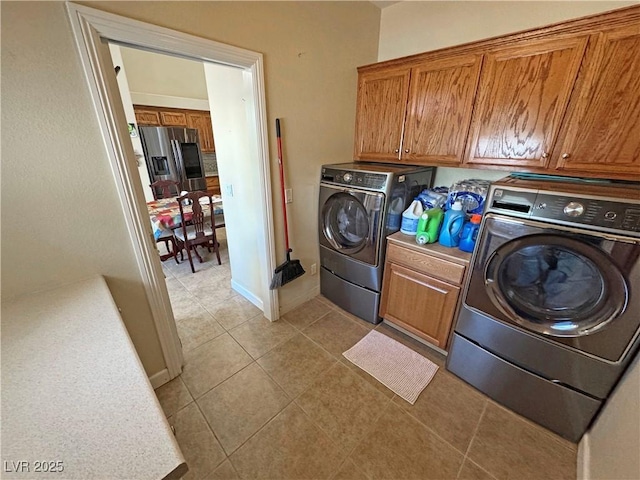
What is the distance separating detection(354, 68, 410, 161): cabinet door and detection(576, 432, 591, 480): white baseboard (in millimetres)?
2066

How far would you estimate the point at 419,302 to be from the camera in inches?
74.1

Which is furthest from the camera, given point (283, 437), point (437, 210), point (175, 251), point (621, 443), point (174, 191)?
point (174, 191)

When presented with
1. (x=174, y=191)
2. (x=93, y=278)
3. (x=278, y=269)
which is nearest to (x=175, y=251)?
(x=174, y=191)

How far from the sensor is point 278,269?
214 centimetres

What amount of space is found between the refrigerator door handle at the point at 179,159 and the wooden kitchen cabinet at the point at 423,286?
4.56m

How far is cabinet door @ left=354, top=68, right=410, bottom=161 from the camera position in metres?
2.04

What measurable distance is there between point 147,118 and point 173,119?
45cm

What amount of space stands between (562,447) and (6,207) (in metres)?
2.89

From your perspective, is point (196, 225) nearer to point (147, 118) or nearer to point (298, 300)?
point (298, 300)

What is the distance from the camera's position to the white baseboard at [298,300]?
237cm

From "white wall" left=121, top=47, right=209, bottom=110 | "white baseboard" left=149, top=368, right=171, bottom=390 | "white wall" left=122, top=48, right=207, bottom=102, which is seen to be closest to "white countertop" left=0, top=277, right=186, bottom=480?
"white baseboard" left=149, top=368, right=171, bottom=390

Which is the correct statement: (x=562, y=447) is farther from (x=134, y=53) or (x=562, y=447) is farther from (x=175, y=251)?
(x=134, y=53)

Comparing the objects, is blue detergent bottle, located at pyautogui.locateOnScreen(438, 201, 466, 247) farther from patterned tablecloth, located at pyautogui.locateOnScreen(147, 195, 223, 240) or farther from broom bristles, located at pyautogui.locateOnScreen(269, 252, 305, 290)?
patterned tablecloth, located at pyautogui.locateOnScreen(147, 195, 223, 240)

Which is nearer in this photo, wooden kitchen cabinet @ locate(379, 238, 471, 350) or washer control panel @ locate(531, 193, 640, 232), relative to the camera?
washer control panel @ locate(531, 193, 640, 232)
